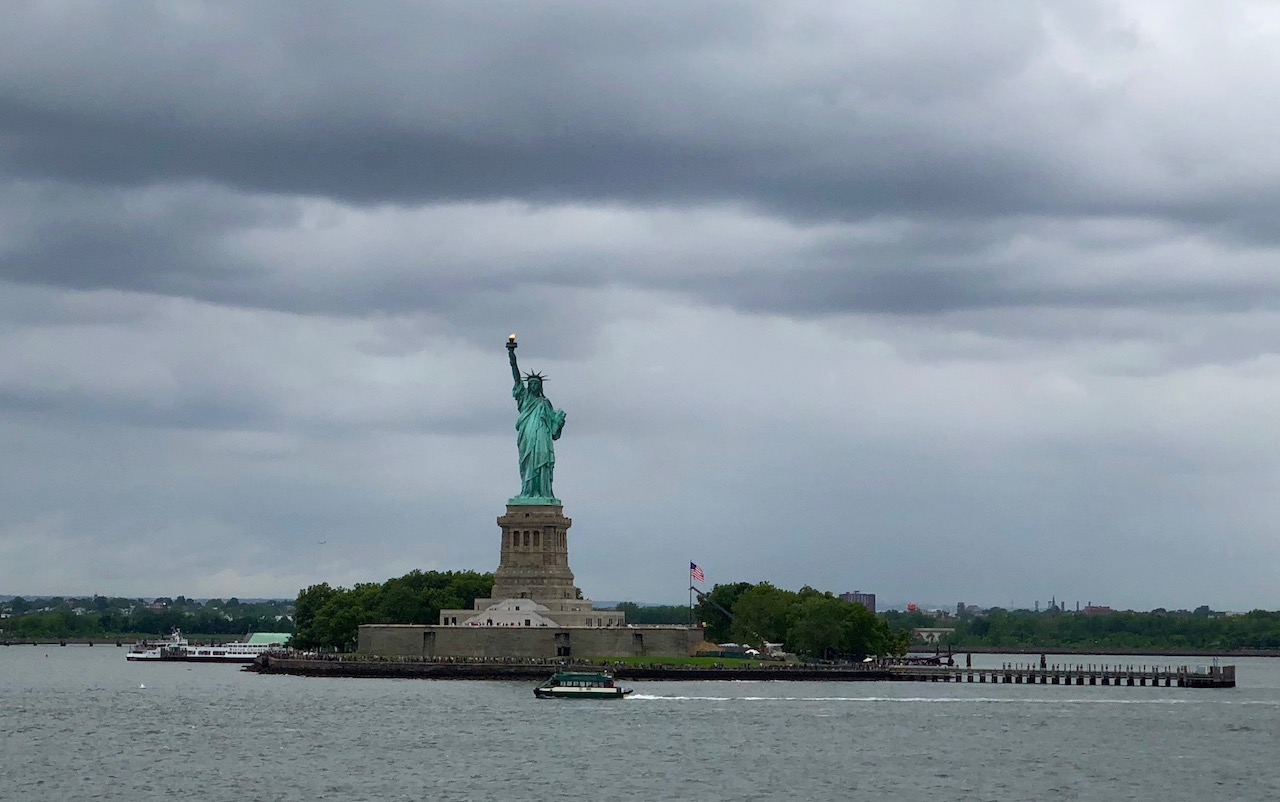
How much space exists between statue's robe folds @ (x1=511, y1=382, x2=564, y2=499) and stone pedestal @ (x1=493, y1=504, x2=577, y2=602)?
170 cm

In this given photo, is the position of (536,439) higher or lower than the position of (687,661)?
higher

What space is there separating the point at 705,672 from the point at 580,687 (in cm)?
1863

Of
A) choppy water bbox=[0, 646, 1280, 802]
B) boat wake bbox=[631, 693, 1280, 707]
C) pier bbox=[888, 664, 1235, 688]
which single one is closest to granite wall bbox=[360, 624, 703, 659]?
choppy water bbox=[0, 646, 1280, 802]

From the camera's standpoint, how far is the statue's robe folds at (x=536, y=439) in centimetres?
14300

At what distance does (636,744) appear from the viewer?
8712 centimetres

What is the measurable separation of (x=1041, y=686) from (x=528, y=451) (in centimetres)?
3454

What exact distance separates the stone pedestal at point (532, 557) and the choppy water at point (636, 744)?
15421 mm

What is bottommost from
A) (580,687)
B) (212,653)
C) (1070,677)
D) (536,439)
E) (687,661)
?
(580,687)

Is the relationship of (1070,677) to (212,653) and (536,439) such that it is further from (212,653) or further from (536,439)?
(212,653)

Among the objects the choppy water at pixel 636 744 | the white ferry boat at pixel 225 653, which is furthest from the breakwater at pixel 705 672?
the white ferry boat at pixel 225 653

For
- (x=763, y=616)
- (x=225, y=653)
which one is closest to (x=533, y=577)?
(x=763, y=616)

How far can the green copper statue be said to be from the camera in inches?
5625

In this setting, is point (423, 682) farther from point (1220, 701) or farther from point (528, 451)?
point (1220, 701)

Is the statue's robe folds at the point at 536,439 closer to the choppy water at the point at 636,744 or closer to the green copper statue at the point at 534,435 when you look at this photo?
the green copper statue at the point at 534,435
